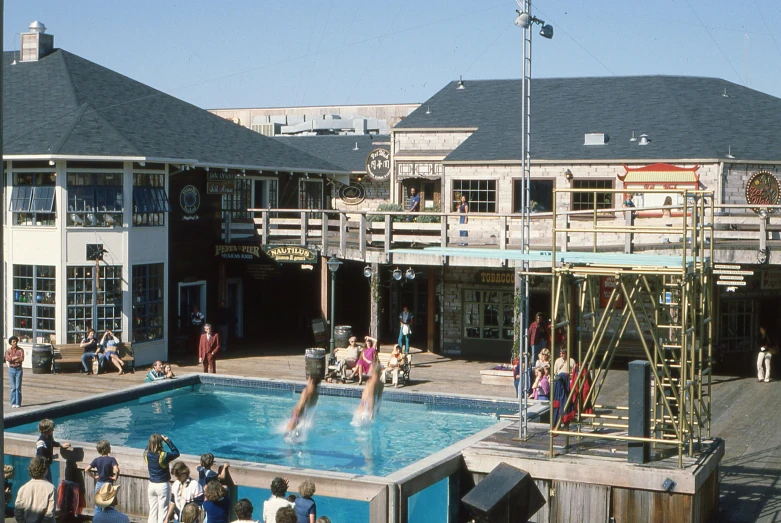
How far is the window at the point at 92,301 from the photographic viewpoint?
25.0 metres

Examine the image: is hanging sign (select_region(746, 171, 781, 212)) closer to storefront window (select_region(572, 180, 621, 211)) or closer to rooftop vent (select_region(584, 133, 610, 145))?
storefront window (select_region(572, 180, 621, 211))

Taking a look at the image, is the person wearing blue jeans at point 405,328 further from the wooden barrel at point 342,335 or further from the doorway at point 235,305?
the doorway at point 235,305

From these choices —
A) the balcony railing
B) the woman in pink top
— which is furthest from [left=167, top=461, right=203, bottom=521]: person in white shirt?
the balcony railing

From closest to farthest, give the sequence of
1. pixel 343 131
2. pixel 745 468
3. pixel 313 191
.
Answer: pixel 745 468 → pixel 313 191 → pixel 343 131

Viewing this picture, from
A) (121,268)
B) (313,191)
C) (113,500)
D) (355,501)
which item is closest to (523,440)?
(355,501)

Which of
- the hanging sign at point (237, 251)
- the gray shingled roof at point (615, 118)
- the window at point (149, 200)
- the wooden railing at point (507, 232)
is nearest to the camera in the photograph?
the wooden railing at point (507, 232)

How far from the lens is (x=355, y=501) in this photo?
496 inches

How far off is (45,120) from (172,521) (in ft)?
55.9

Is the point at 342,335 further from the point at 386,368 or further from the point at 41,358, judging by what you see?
the point at 41,358

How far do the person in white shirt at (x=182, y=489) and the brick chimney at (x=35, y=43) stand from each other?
2206 centimetres

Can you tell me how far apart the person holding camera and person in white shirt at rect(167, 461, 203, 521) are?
42.4ft

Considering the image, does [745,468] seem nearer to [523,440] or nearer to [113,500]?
[523,440]

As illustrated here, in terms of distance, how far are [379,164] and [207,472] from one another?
25645 mm

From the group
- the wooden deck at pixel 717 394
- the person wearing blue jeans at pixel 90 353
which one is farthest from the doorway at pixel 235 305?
the person wearing blue jeans at pixel 90 353
